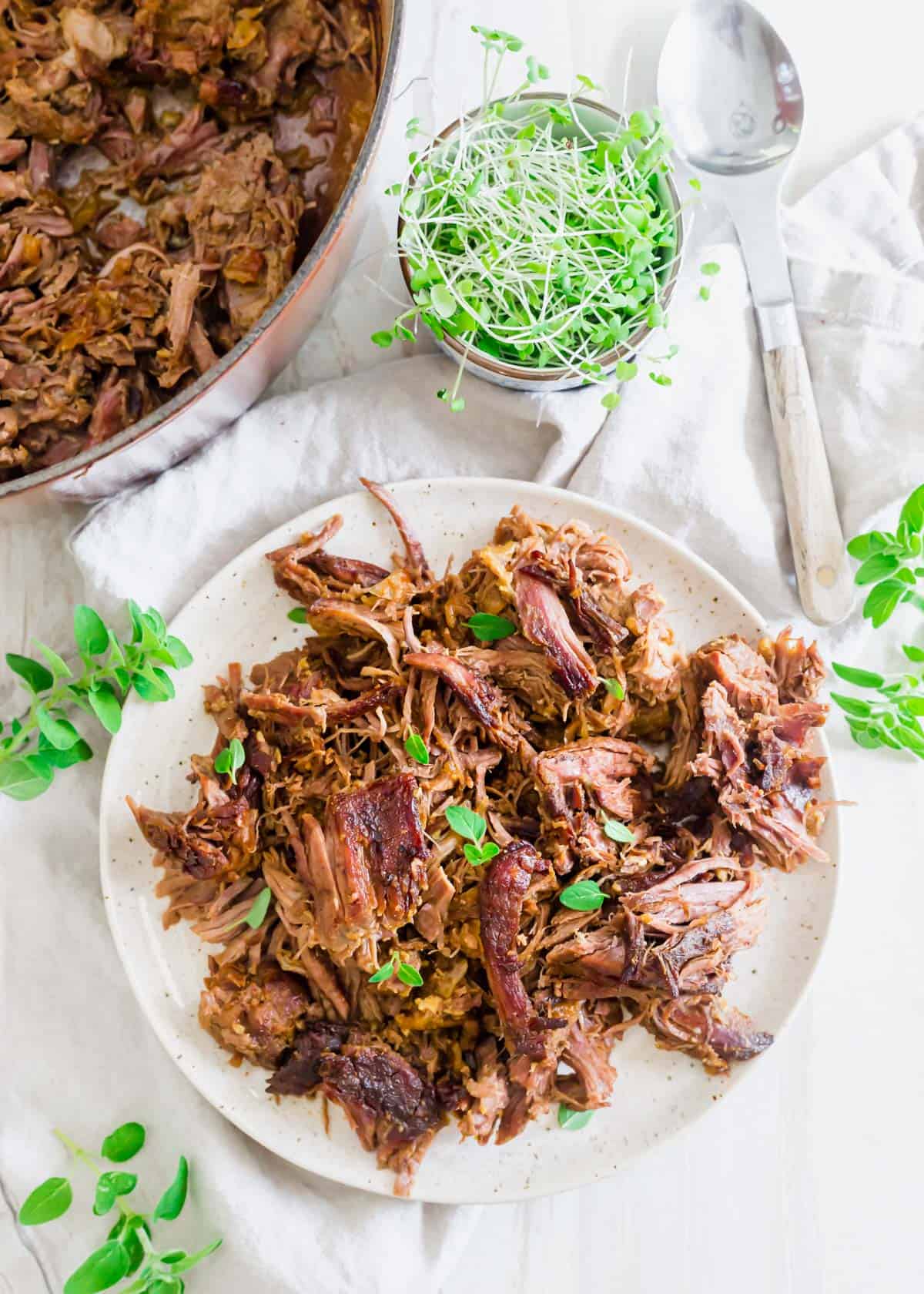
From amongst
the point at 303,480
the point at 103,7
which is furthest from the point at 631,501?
the point at 103,7

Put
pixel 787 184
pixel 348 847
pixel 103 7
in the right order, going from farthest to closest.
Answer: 1. pixel 787 184
2. pixel 103 7
3. pixel 348 847

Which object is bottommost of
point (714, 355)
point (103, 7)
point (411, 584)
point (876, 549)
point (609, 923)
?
point (609, 923)

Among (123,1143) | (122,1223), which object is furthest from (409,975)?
(122,1223)

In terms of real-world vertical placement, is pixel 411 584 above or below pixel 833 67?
below

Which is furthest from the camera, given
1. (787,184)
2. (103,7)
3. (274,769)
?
(787,184)

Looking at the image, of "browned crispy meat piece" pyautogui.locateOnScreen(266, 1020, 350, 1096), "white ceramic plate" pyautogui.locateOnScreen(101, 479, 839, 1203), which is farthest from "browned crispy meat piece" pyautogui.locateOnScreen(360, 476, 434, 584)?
"browned crispy meat piece" pyautogui.locateOnScreen(266, 1020, 350, 1096)

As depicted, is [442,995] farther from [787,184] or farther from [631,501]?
[787,184]

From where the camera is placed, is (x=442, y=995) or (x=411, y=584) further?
(x=411, y=584)
